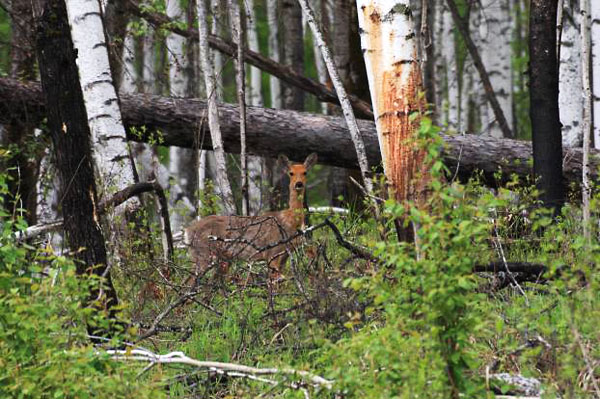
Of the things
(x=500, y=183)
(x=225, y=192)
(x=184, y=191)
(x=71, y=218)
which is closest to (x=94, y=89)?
(x=225, y=192)

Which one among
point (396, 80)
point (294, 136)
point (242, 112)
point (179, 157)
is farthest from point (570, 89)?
point (179, 157)

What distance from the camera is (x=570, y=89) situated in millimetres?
15062

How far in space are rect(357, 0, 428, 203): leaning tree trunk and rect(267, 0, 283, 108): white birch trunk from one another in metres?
17.1

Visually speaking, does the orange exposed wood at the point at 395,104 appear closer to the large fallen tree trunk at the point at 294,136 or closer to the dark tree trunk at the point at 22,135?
the large fallen tree trunk at the point at 294,136

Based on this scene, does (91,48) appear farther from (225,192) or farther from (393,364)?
(393,364)

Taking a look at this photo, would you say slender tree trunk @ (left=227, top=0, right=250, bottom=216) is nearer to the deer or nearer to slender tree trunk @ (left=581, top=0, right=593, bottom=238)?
the deer

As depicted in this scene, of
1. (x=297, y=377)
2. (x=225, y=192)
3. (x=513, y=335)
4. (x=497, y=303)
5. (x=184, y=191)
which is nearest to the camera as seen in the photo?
(x=297, y=377)

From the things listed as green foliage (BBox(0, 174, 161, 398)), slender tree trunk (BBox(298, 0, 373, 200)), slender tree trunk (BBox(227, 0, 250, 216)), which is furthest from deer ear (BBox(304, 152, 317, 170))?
green foliage (BBox(0, 174, 161, 398))

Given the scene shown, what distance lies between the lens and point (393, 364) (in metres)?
5.08

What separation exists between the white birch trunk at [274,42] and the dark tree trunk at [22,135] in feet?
35.0

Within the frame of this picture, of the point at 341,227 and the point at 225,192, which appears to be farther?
the point at 225,192

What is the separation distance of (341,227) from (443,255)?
521 cm

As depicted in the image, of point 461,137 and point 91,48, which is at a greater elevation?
point 91,48

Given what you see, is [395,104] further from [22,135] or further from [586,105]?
[22,135]
